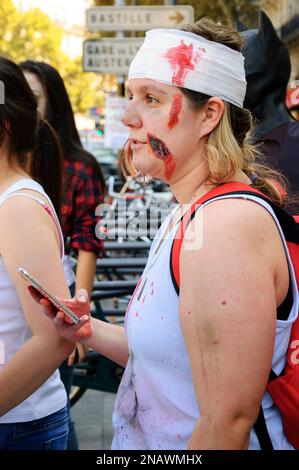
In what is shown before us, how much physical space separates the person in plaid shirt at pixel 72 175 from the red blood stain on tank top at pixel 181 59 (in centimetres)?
216

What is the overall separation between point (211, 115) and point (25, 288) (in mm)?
669

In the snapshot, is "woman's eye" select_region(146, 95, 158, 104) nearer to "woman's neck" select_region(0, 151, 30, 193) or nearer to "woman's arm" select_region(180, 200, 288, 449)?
"woman's arm" select_region(180, 200, 288, 449)

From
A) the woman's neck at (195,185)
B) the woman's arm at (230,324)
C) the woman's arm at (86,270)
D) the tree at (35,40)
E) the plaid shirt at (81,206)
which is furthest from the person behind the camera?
the tree at (35,40)

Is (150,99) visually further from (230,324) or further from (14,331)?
(14,331)

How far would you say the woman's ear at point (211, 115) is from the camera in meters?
1.77

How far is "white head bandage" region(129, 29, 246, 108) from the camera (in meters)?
1.79

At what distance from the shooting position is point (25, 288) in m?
2.02

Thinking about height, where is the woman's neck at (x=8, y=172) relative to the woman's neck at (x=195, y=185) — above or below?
below

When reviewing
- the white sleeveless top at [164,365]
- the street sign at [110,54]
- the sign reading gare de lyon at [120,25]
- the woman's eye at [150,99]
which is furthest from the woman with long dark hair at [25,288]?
the street sign at [110,54]

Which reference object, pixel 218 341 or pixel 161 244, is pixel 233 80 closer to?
pixel 161 244

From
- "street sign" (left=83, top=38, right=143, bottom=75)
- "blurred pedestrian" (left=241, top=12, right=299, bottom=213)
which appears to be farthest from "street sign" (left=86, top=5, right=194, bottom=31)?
"blurred pedestrian" (left=241, top=12, right=299, bottom=213)

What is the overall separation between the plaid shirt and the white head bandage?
2114mm
